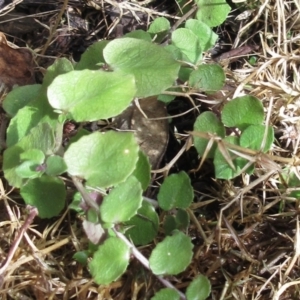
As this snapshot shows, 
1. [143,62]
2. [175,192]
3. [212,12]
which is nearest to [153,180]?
[175,192]

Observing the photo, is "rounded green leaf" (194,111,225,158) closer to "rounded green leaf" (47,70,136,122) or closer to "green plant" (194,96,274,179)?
"green plant" (194,96,274,179)

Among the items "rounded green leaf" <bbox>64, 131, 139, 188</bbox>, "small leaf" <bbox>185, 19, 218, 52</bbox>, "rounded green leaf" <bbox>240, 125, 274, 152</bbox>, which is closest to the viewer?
"rounded green leaf" <bbox>64, 131, 139, 188</bbox>

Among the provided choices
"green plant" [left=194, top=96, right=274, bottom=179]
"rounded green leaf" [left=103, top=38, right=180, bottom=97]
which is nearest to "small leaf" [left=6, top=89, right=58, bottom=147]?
"rounded green leaf" [left=103, top=38, right=180, bottom=97]

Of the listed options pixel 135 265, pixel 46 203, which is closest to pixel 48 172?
pixel 46 203

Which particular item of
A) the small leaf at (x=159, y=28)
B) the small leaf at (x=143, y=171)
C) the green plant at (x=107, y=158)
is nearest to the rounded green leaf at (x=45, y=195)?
the green plant at (x=107, y=158)

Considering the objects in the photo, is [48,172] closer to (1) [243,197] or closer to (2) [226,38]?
(1) [243,197]

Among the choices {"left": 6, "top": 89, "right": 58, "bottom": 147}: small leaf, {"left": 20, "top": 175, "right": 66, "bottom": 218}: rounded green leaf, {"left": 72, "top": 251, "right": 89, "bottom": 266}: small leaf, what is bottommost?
{"left": 72, "top": 251, "right": 89, "bottom": 266}: small leaf

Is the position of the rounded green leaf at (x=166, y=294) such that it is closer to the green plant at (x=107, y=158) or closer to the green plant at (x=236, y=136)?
the green plant at (x=107, y=158)
